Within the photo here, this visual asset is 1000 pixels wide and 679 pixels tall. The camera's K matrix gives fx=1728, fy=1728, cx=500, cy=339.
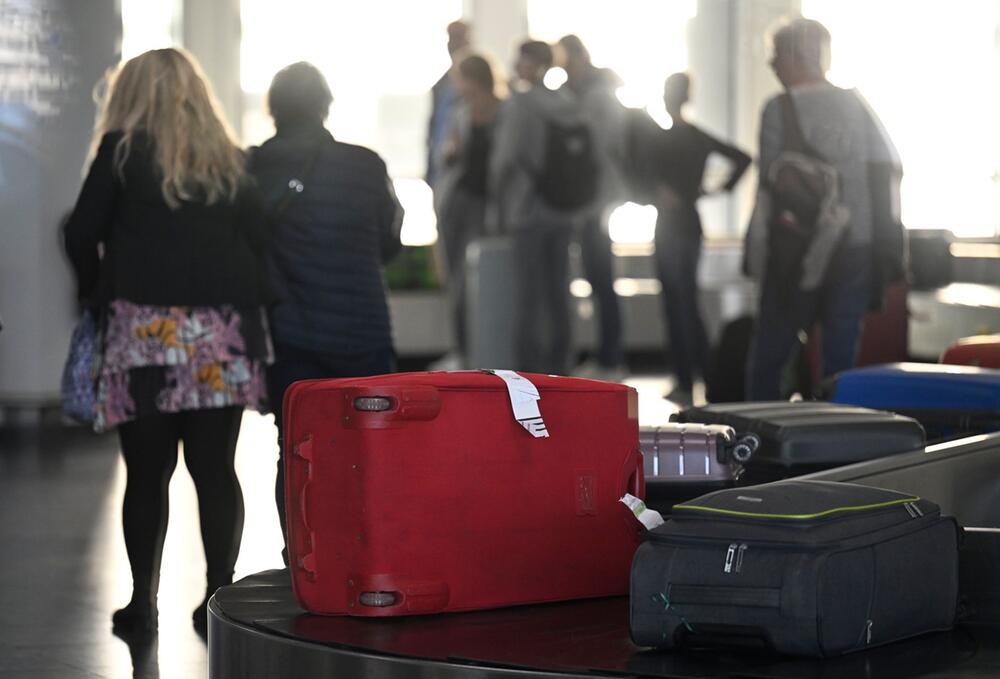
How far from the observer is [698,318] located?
32.0ft

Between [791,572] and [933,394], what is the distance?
7.68 ft

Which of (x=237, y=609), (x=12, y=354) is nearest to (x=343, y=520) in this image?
(x=237, y=609)

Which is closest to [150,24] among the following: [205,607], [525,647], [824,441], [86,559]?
[86,559]

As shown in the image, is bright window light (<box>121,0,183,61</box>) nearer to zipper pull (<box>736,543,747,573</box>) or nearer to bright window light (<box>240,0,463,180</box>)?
bright window light (<box>240,0,463,180</box>)

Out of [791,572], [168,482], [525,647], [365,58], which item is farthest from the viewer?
[365,58]

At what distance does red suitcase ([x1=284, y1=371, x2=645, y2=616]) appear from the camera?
2.51 metres

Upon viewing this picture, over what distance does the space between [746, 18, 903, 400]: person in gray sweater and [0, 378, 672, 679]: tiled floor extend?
1.88m

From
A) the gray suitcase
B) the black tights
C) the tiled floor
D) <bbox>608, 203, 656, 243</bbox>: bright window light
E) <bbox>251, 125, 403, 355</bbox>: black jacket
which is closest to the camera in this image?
the tiled floor

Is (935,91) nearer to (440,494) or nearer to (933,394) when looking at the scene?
(933,394)

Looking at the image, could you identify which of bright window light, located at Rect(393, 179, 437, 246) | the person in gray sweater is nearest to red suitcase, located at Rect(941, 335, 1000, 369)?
the person in gray sweater

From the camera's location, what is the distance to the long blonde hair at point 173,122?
13.5 feet

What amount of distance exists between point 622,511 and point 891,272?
3.42 meters

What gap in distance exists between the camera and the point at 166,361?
4.10 meters

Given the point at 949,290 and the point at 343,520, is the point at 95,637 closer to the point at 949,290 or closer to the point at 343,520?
the point at 343,520
